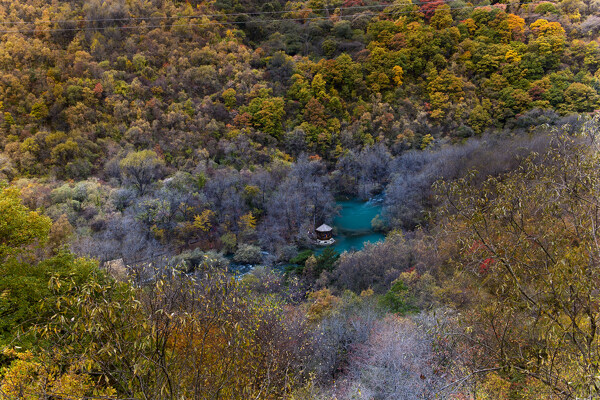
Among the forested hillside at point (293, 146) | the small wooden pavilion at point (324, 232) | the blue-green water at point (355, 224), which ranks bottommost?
the blue-green water at point (355, 224)

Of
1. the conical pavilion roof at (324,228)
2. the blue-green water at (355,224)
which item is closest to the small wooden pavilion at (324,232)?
the conical pavilion roof at (324,228)

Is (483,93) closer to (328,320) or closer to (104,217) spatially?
(328,320)

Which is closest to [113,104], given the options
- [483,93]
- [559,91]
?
[483,93]

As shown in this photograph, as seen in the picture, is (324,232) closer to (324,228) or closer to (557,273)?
(324,228)

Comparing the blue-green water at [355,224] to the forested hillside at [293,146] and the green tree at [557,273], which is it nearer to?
the forested hillside at [293,146]

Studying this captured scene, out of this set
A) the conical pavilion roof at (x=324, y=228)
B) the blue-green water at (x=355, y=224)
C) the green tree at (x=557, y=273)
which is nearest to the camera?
the green tree at (x=557, y=273)

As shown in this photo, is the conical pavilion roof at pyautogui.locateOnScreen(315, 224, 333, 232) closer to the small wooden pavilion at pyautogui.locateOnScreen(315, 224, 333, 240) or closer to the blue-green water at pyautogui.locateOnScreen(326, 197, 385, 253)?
the small wooden pavilion at pyautogui.locateOnScreen(315, 224, 333, 240)

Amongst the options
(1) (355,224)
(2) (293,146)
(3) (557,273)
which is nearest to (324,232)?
(1) (355,224)

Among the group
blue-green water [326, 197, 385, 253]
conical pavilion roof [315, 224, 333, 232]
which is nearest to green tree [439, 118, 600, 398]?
blue-green water [326, 197, 385, 253]
